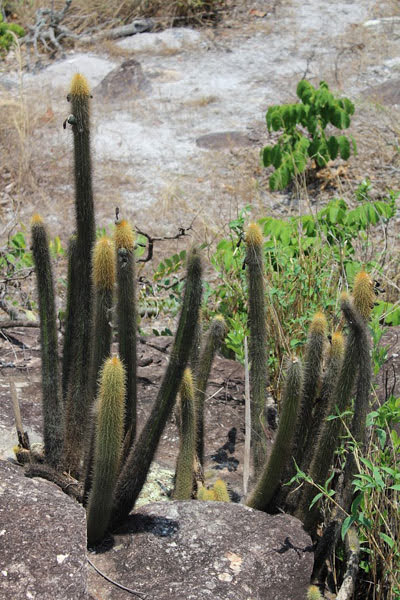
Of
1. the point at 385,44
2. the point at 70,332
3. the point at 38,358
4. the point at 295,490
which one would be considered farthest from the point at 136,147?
the point at 295,490

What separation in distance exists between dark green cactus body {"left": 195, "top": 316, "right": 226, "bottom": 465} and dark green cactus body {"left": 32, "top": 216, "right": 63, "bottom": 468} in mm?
454

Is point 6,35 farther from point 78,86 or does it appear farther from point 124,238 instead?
point 124,238

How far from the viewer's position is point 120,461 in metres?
2.22

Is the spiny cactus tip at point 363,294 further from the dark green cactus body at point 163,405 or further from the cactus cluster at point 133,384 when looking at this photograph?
the dark green cactus body at point 163,405

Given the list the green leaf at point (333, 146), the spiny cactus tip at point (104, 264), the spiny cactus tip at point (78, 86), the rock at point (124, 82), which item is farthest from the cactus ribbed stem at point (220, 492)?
the rock at point (124, 82)

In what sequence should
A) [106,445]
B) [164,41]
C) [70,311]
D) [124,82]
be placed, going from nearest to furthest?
[106,445]
[70,311]
[124,82]
[164,41]

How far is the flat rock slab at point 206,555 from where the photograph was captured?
76.0 inches

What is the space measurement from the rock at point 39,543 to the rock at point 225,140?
216 inches

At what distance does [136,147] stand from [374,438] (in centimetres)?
528

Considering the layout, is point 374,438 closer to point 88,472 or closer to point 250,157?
point 88,472

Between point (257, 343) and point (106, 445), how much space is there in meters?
0.72

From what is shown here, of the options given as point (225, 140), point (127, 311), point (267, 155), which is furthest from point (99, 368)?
point (225, 140)

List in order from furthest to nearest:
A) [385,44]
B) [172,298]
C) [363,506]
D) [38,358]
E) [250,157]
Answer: [385,44], [250,157], [172,298], [38,358], [363,506]

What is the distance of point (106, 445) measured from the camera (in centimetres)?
198
